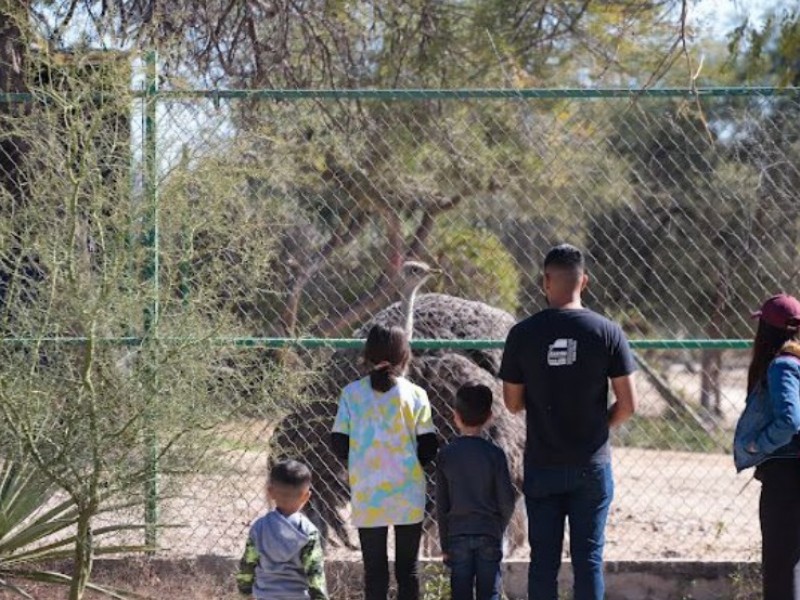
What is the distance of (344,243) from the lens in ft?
23.4

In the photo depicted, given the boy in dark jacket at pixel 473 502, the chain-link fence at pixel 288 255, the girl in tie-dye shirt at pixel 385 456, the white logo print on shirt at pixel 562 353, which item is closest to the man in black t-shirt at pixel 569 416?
the white logo print on shirt at pixel 562 353

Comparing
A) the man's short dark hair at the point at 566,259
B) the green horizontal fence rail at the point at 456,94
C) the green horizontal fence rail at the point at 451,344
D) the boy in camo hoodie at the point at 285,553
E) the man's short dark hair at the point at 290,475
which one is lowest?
the boy in camo hoodie at the point at 285,553

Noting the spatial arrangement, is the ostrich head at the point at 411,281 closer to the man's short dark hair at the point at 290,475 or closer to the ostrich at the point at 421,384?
the ostrich at the point at 421,384

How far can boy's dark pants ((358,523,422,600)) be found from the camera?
18.5ft

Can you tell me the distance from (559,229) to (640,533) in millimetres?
1939

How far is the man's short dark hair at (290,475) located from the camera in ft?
17.1

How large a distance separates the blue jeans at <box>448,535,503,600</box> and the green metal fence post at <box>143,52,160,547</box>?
3.95 ft

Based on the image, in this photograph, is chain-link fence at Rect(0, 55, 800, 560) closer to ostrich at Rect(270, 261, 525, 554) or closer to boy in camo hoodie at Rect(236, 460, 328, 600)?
ostrich at Rect(270, 261, 525, 554)

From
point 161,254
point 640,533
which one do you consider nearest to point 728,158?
point 640,533

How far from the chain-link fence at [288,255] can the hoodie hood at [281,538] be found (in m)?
0.56

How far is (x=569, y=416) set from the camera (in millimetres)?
5371

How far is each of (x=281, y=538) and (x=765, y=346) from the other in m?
1.97

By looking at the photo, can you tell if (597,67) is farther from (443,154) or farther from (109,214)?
(109,214)

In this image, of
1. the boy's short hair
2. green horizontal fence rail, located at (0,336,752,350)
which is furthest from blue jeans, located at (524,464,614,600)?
green horizontal fence rail, located at (0,336,752,350)
